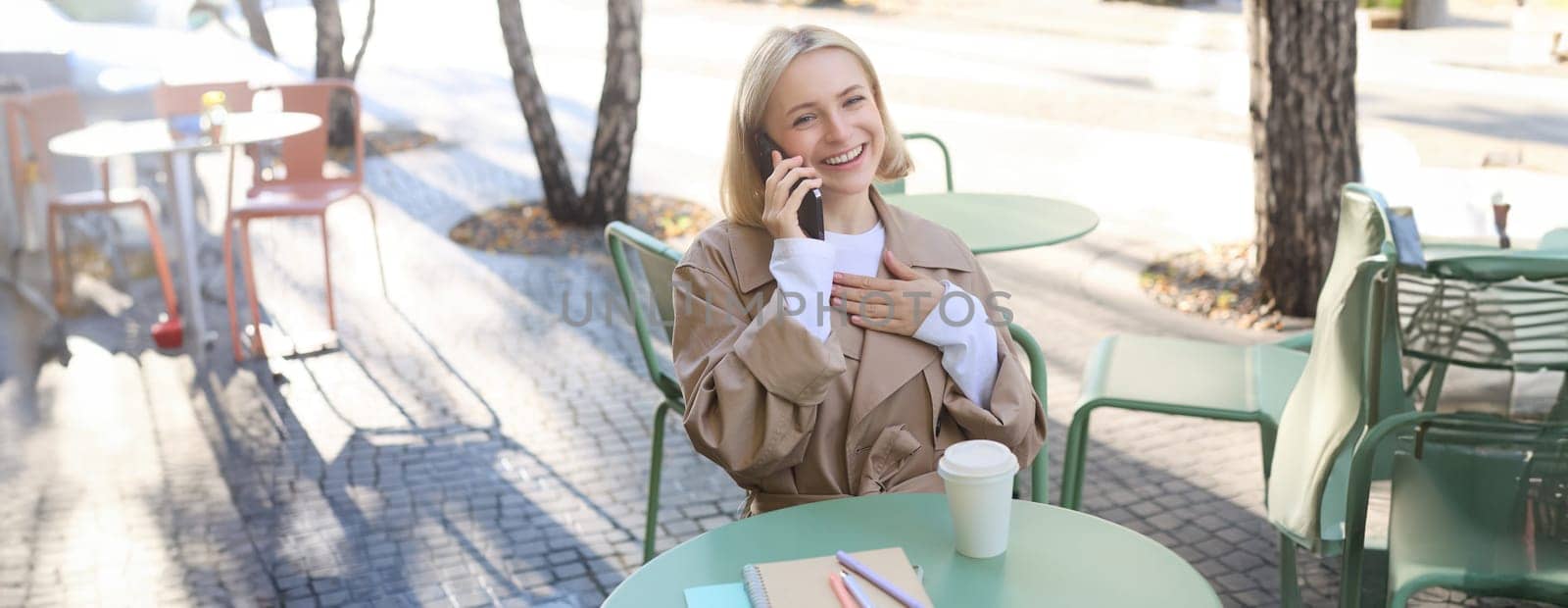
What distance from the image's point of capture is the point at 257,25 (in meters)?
12.4

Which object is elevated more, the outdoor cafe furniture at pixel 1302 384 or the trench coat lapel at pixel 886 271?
the trench coat lapel at pixel 886 271

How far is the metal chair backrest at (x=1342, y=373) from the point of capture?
8.44ft

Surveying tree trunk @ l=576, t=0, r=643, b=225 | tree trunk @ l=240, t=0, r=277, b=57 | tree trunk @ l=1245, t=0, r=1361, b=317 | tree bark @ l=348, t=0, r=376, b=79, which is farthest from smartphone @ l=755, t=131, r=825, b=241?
tree trunk @ l=240, t=0, r=277, b=57

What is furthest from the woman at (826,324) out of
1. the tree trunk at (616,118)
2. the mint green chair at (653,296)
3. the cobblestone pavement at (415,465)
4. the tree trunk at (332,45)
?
the tree trunk at (332,45)

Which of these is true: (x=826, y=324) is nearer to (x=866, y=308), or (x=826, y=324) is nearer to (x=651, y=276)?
(x=866, y=308)

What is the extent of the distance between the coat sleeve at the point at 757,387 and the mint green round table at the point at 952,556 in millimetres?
159

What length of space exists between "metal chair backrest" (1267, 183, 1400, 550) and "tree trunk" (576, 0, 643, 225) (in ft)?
17.0

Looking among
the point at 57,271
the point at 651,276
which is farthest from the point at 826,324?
the point at 57,271

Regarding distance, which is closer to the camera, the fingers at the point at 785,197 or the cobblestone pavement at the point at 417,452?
the fingers at the point at 785,197

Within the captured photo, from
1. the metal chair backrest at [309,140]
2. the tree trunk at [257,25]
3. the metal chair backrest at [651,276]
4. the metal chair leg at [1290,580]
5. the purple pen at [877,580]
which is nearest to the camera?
the purple pen at [877,580]

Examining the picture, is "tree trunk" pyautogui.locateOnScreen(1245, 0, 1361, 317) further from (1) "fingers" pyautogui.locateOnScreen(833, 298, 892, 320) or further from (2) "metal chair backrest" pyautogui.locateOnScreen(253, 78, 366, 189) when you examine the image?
(2) "metal chair backrest" pyautogui.locateOnScreen(253, 78, 366, 189)

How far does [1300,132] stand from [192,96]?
5.18 metres

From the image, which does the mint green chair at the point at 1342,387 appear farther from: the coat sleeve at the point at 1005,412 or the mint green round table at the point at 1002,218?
the mint green round table at the point at 1002,218

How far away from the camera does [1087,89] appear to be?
12.9m
